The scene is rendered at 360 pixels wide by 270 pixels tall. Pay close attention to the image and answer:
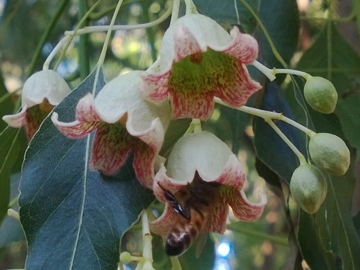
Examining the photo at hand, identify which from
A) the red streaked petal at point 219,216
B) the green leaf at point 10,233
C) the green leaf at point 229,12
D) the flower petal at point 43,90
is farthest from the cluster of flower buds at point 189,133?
the green leaf at point 10,233

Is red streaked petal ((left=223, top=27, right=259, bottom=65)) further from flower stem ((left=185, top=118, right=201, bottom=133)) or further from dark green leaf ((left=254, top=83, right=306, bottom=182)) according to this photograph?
dark green leaf ((left=254, top=83, right=306, bottom=182))

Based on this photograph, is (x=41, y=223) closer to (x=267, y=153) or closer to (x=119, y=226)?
(x=119, y=226)

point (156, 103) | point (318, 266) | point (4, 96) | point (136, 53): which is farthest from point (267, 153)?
point (136, 53)

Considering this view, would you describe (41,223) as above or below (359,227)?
above

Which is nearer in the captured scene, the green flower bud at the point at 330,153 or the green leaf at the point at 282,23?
the green flower bud at the point at 330,153

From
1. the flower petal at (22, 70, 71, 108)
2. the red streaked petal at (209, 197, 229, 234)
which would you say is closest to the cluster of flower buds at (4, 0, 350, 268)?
the red streaked petal at (209, 197, 229, 234)

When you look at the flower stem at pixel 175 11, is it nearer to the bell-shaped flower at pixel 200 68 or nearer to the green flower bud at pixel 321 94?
the bell-shaped flower at pixel 200 68
